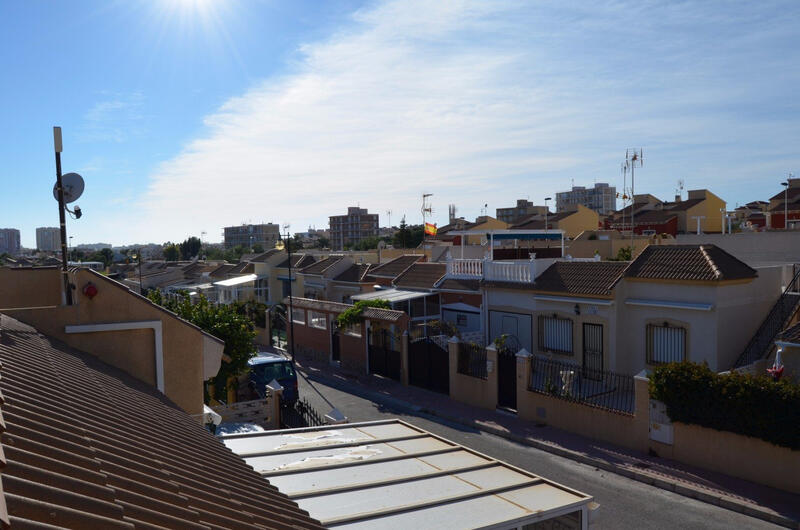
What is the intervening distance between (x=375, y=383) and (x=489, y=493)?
53.3 feet

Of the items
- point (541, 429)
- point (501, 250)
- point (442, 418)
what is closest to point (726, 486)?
point (541, 429)

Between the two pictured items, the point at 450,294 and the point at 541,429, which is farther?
the point at 450,294

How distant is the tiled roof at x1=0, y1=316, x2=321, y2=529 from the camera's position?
2527mm

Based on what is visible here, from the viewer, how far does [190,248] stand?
125 m

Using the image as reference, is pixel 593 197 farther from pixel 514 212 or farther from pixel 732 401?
pixel 732 401

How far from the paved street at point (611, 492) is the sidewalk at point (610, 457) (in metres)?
0.18

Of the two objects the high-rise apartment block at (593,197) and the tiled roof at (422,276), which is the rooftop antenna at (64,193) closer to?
the tiled roof at (422,276)

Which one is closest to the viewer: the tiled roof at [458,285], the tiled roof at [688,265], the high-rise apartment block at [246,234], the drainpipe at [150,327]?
the drainpipe at [150,327]

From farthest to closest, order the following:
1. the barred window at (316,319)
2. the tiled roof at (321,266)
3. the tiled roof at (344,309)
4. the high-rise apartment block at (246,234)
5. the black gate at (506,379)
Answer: the high-rise apartment block at (246,234)
the tiled roof at (321,266)
the barred window at (316,319)
the tiled roof at (344,309)
the black gate at (506,379)

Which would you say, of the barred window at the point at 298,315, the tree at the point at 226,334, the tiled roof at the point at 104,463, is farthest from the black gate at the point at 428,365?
the tiled roof at the point at 104,463

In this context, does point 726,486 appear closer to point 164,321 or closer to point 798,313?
point 798,313

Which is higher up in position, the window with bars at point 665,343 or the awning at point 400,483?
the awning at point 400,483

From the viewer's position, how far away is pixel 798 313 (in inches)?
727

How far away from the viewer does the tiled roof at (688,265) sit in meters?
17.3
